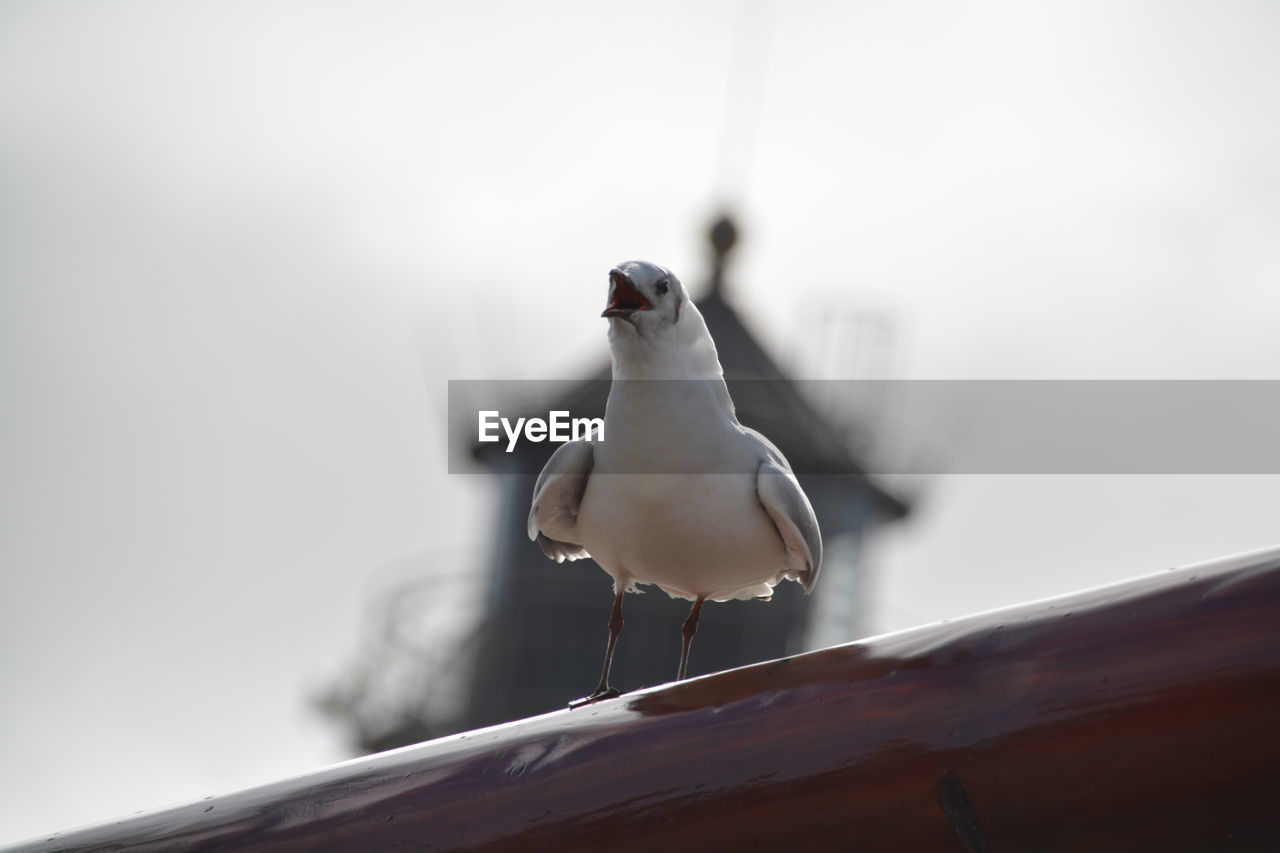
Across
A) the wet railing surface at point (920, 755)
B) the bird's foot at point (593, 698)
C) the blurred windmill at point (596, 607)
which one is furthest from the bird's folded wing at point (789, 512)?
the blurred windmill at point (596, 607)

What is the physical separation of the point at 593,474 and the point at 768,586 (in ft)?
1.94

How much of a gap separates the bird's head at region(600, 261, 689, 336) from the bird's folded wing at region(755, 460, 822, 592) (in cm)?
34

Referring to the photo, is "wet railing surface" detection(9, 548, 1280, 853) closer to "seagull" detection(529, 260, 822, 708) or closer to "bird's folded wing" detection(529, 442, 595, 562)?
→ "seagull" detection(529, 260, 822, 708)

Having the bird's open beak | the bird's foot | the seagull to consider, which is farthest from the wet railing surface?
the bird's open beak

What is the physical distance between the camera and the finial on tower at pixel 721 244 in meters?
15.3

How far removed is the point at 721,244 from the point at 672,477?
1342 cm

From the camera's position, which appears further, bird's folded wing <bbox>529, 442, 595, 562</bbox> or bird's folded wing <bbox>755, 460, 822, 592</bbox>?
bird's folded wing <bbox>529, 442, 595, 562</bbox>

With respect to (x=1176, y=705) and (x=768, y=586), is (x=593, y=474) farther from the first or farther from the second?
(x=1176, y=705)

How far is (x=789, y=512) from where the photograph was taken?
2568 mm

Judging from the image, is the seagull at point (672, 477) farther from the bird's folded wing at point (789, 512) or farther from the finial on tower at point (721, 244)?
the finial on tower at point (721, 244)

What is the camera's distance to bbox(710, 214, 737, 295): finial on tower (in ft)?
50.3

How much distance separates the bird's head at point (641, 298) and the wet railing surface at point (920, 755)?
63.2 inches

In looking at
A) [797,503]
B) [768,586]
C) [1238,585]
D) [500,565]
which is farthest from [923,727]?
[500,565]

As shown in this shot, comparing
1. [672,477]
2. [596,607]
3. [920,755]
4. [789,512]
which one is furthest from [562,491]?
[596,607]
